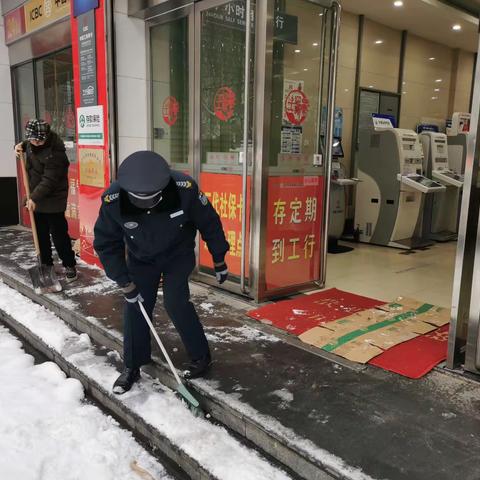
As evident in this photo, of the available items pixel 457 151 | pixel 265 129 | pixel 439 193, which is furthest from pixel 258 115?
pixel 457 151

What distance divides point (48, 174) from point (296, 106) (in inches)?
87.6

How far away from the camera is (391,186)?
6.39m

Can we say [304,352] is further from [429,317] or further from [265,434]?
[429,317]

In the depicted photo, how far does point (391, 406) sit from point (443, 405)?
0.26 meters

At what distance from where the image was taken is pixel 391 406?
2.35 m

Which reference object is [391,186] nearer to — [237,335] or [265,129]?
[265,129]

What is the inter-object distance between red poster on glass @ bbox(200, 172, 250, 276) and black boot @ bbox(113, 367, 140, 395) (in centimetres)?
150

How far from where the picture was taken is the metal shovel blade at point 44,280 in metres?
4.20

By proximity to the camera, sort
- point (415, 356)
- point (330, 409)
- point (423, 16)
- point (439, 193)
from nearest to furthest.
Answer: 1. point (330, 409)
2. point (415, 356)
3. point (439, 193)
4. point (423, 16)

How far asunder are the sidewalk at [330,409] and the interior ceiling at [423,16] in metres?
5.44

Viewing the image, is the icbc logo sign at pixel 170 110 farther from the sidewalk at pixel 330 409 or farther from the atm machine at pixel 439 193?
the atm machine at pixel 439 193

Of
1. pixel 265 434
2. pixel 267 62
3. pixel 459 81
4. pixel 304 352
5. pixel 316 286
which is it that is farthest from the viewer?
pixel 459 81

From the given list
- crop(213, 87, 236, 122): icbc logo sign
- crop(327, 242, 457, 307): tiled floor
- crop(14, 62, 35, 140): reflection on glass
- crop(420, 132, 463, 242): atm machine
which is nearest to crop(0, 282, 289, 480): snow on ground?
crop(213, 87, 236, 122): icbc logo sign

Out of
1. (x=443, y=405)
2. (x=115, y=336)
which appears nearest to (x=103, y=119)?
(x=115, y=336)
